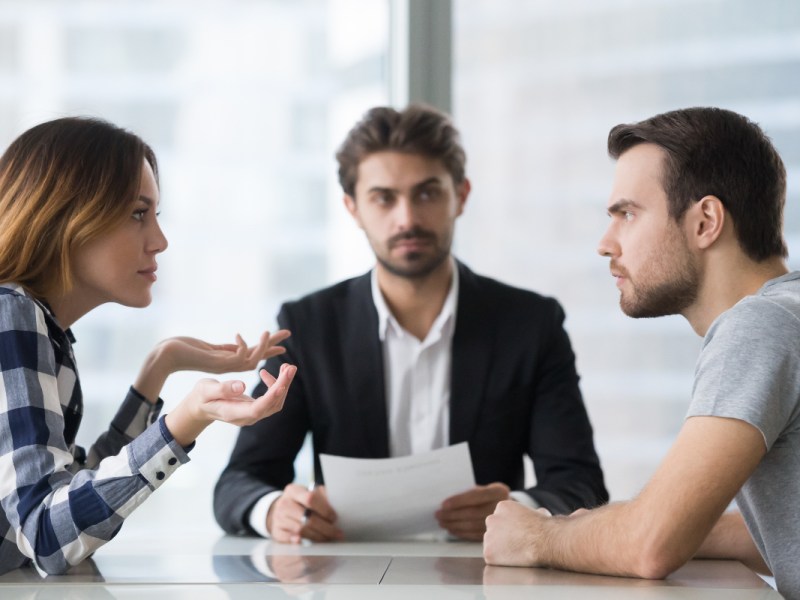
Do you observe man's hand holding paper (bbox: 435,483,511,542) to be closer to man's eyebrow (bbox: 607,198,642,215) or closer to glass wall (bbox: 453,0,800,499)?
man's eyebrow (bbox: 607,198,642,215)

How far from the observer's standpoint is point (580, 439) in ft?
7.64

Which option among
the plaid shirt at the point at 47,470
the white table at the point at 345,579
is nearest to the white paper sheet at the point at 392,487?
the white table at the point at 345,579

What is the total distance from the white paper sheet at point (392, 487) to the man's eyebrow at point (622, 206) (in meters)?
0.54

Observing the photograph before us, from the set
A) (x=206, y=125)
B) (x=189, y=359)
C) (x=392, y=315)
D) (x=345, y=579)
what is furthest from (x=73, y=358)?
(x=206, y=125)

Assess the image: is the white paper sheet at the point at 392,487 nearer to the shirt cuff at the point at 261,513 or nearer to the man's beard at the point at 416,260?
the shirt cuff at the point at 261,513

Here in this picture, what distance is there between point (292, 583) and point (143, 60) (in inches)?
85.2

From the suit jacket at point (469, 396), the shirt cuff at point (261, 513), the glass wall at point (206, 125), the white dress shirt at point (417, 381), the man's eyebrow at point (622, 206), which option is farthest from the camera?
the glass wall at point (206, 125)

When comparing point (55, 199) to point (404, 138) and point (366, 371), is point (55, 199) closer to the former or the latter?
point (366, 371)

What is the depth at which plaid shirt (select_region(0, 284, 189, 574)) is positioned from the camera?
4.56 ft

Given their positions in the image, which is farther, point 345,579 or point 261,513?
point 261,513

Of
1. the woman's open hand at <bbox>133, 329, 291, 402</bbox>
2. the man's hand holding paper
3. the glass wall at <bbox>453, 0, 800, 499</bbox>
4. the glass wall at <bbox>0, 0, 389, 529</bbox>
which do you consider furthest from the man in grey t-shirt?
the glass wall at <bbox>0, 0, 389, 529</bbox>

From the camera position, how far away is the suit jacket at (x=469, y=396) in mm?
2332

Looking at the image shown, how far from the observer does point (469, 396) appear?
2.41 meters

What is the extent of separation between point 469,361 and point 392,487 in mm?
607
